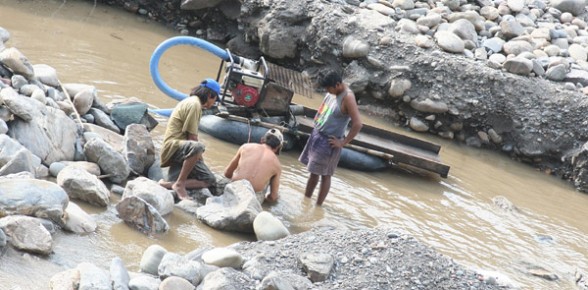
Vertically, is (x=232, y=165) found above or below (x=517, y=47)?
below

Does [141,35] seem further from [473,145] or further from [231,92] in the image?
[473,145]

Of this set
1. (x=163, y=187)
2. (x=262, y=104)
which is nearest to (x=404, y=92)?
(x=262, y=104)

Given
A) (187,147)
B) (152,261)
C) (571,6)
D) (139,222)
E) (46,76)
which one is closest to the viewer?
(152,261)

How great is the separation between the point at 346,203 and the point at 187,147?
6.86 feet

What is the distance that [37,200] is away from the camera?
5.15 m

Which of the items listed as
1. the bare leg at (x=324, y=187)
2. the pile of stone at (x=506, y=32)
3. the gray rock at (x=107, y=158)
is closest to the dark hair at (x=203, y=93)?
the gray rock at (x=107, y=158)

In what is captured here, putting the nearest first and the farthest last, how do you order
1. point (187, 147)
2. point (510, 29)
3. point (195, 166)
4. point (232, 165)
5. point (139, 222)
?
point (139, 222), point (187, 147), point (195, 166), point (232, 165), point (510, 29)

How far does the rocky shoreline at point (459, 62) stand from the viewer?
1116cm

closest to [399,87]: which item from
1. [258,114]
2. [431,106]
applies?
[431,106]

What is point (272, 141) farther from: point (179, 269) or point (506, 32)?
point (506, 32)

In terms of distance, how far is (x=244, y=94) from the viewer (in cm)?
889

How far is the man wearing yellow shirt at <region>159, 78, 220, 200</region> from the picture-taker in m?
6.67

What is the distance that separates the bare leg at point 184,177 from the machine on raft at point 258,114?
2.10 m

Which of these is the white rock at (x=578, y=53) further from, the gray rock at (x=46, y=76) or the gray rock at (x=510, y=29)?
the gray rock at (x=46, y=76)
